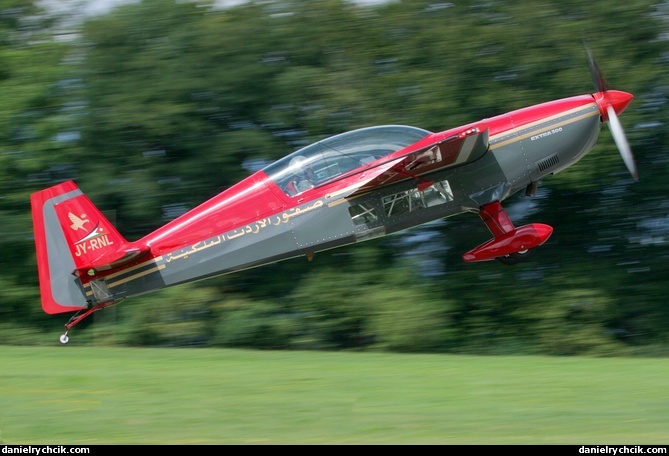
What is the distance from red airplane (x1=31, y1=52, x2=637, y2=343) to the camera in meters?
12.1

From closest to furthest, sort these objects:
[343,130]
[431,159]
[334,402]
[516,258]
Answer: [334,402] < [431,159] < [516,258] < [343,130]

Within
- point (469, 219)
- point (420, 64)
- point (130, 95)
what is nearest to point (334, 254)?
point (469, 219)

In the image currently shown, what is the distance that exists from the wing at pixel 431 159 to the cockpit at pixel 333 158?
26cm

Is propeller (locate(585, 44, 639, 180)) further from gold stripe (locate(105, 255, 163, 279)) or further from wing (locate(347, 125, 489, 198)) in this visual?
gold stripe (locate(105, 255, 163, 279))

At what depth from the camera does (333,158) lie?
479 inches

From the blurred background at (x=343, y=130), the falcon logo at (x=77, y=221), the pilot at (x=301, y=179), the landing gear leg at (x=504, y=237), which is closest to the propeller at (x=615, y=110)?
the landing gear leg at (x=504, y=237)

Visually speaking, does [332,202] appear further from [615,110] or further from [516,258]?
[615,110]

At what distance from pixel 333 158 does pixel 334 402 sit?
460 cm

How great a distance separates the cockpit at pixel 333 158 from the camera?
1216cm

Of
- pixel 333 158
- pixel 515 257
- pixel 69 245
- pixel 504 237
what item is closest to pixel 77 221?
pixel 69 245

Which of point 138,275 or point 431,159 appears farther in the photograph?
point 138,275

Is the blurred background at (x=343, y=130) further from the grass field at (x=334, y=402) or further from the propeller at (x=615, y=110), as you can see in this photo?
the grass field at (x=334, y=402)

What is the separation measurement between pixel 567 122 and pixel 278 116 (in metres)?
8.19

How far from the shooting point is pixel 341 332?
60.2 ft
